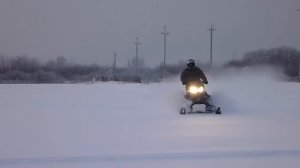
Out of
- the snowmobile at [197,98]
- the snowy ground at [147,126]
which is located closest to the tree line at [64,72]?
the snowy ground at [147,126]

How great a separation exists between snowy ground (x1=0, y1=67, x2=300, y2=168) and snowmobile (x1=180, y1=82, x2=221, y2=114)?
0.75 ft

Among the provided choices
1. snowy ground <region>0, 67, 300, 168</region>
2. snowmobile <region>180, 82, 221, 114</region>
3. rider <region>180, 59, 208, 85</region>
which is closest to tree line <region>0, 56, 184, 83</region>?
snowy ground <region>0, 67, 300, 168</region>

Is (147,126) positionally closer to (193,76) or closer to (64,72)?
(193,76)

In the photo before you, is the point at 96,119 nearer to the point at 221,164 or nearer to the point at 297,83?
the point at 221,164

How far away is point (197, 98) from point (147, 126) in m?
1.72

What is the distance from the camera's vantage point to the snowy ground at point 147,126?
2842mm

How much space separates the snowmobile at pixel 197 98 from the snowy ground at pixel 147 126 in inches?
8.9

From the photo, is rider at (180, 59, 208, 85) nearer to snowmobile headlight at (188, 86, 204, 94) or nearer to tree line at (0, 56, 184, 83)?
snowmobile headlight at (188, 86, 204, 94)

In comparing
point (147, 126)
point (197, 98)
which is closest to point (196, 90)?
point (197, 98)

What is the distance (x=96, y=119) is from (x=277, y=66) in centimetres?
411

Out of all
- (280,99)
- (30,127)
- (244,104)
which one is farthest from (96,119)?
(280,99)

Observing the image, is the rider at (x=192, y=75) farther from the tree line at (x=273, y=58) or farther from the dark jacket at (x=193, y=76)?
the tree line at (x=273, y=58)

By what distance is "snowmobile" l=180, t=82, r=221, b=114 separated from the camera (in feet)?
18.8

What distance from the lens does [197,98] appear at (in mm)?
5863
